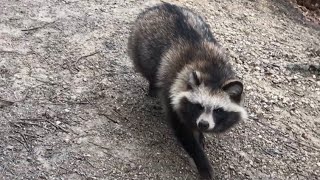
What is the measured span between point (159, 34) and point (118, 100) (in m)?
0.88

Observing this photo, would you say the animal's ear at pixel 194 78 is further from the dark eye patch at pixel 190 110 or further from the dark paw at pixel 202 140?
the dark paw at pixel 202 140

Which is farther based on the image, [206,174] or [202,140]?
[202,140]

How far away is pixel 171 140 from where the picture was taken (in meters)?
5.47

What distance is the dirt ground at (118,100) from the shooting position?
5.07m

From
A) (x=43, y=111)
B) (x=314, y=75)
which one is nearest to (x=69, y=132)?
(x=43, y=111)

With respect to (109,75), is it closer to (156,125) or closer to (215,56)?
(156,125)

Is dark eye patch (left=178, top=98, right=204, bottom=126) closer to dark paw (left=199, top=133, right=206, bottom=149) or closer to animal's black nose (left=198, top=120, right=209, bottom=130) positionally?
animal's black nose (left=198, top=120, right=209, bottom=130)

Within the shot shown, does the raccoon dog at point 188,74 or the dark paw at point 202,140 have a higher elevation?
the raccoon dog at point 188,74

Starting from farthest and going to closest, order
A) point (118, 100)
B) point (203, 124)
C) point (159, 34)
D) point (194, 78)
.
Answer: point (118, 100) → point (159, 34) → point (194, 78) → point (203, 124)

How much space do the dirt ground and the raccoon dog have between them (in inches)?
12.7

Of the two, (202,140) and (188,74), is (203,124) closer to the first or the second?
(188,74)

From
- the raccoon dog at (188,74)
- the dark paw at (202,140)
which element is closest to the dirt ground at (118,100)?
the dark paw at (202,140)

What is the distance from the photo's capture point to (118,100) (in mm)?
5898

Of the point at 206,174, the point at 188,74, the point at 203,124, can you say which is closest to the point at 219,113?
the point at 203,124
